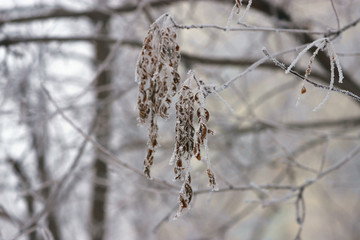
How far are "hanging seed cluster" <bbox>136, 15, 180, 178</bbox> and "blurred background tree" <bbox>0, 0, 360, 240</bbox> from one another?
466 mm

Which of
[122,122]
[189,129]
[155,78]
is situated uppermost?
[122,122]

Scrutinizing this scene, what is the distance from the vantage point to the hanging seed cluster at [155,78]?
116 centimetres

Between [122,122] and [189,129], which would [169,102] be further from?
[122,122]

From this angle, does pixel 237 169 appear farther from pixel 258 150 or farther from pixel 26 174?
pixel 26 174

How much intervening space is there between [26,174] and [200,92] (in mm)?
3846

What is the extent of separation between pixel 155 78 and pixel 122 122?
3849 mm

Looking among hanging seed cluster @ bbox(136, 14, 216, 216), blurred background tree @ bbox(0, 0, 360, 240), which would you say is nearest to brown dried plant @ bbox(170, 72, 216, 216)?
hanging seed cluster @ bbox(136, 14, 216, 216)

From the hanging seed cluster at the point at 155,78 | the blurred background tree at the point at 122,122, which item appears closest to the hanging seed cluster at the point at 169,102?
the hanging seed cluster at the point at 155,78

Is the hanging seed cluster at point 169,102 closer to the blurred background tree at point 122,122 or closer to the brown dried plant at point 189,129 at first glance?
the brown dried plant at point 189,129

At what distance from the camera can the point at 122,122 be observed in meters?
4.94

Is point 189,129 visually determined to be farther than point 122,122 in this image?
No

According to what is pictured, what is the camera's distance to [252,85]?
812 centimetres

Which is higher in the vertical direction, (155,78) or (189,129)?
(155,78)

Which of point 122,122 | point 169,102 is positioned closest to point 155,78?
point 169,102
